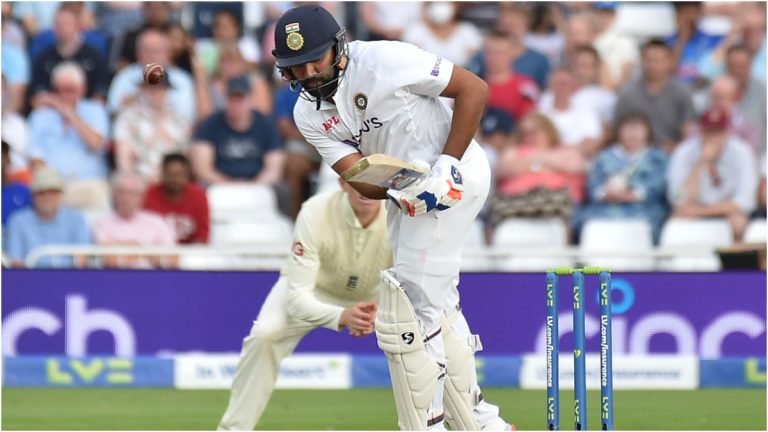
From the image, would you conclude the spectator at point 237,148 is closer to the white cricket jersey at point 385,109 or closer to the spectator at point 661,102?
the spectator at point 661,102

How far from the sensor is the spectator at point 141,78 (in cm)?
829

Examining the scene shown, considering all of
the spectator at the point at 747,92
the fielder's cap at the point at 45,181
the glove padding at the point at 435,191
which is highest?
the glove padding at the point at 435,191

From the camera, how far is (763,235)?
7547 millimetres

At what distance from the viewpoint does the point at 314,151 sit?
8.30 meters

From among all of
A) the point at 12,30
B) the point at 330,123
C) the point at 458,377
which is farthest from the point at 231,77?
the point at 458,377

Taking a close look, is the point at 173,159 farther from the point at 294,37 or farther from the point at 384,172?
the point at 384,172

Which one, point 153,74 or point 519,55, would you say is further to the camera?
point 519,55

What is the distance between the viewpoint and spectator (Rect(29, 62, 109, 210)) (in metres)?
8.05

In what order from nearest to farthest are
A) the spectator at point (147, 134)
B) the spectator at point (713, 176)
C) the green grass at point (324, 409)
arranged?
1. the green grass at point (324, 409)
2. the spectator at point (713, 176)
3. the spectator at point (147, 134)

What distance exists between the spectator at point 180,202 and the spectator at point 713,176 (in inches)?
107

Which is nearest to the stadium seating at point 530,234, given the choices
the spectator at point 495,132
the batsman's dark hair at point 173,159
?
the spectator at point 495,132

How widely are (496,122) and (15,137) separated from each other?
113 inches

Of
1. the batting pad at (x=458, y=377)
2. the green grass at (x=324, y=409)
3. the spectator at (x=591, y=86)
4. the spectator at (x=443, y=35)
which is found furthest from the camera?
the spectator at (x=443, y=35)

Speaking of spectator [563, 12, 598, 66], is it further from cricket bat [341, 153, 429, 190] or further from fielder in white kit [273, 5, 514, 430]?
cricket bat [341, 153, 429, 190]
